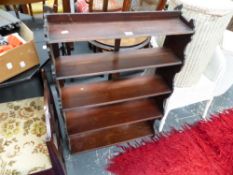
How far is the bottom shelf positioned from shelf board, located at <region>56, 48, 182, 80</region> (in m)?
0.65

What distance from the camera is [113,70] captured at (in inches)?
42.0

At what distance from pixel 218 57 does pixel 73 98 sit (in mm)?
1099

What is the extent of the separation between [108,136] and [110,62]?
0.73 metres

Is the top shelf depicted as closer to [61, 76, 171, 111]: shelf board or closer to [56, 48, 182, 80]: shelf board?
[56, 48, 182, 80]: shelf board

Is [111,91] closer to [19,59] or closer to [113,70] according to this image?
[113,70]

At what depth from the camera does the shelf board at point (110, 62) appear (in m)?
1.03

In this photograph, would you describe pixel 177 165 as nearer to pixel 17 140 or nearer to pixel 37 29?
pixel 17 140

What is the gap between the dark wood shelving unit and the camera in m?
0.94

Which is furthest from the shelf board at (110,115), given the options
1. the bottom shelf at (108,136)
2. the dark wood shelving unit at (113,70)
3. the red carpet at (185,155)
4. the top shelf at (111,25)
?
the top shelf at (111,25)

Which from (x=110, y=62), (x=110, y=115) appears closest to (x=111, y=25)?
(x=110, y=62)

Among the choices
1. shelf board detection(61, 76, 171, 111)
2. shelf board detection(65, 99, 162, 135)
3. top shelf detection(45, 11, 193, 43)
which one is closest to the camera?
top shelf detection(45, 11, 193, 43)

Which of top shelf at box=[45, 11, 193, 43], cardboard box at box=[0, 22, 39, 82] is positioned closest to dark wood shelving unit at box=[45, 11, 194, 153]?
top shelf at box=[45, 11, 193, 43]

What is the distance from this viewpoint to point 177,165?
5.01 feet

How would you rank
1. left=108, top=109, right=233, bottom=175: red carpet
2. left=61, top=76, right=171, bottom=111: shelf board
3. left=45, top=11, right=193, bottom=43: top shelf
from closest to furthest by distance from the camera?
left=45, top=11, right=193, bottom=43: top shelf, left=61, top=76, right=171, bottom=111: shelf board, left=108, top=109, right=233, bottom=175: red carpet
